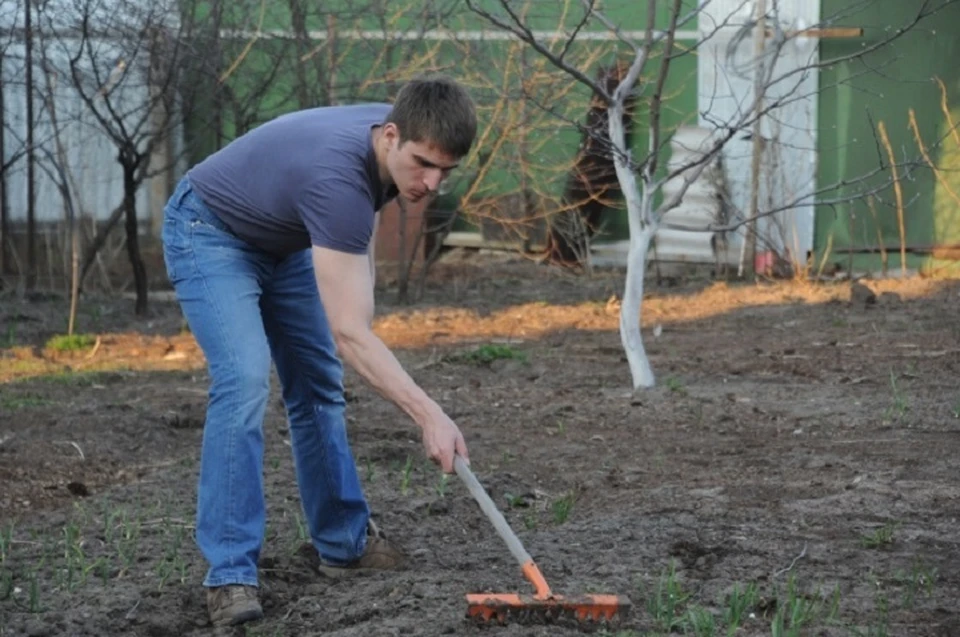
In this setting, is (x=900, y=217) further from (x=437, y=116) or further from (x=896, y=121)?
(x=437, y=116)

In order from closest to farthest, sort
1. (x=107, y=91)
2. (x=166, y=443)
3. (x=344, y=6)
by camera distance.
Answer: (x=166, y=443) < (x=107, y=91) < (x=344, y=6)

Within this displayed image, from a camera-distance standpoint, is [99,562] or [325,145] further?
[99,562]

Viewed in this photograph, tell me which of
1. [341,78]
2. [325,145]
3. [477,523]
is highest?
[341,78]

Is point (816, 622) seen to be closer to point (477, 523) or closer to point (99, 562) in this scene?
point (477, 523)

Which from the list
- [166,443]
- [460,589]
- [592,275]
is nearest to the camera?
[460,589]

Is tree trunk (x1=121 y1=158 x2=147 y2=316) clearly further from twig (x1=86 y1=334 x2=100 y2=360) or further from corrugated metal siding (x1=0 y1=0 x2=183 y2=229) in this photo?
twig (x1=86 y1=334 x2=100 y2=360)

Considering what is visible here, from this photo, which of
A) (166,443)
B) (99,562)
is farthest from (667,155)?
(99,562)

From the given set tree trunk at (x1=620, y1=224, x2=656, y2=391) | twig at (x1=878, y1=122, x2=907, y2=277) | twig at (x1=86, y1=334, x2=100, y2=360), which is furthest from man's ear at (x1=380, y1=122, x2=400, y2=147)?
twig at (x1=878, y1=122, x2=907, y2=277)

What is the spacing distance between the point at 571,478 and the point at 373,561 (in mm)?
1612

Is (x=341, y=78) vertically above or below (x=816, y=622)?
above

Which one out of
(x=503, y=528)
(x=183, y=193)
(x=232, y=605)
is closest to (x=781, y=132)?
(x=183, y=193)

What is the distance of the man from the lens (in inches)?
165

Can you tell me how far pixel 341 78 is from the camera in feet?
42.4

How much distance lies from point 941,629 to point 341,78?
30.8 feet
